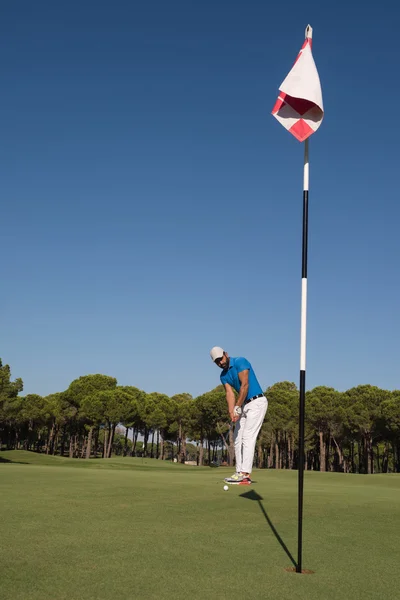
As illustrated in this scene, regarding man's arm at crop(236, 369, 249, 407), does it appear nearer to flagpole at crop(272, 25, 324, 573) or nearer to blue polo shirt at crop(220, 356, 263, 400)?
blue polo shirt at crop(220, 356, 263, 400)

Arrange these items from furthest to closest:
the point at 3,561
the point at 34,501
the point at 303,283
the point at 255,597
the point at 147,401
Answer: the point at 147,401
the point at 34,501
the point at 303,283
the point at 3,561
the point at 255,597

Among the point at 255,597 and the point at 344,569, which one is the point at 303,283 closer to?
the point at 344,569

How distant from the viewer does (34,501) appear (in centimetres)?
742

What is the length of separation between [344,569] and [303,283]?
2768 millimetres

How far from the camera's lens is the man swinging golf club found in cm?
1023

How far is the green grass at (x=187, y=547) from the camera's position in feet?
12.5

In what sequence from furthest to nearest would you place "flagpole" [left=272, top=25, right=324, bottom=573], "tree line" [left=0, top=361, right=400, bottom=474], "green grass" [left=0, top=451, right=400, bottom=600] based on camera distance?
"tree line" [left=0, top=361, right=400, bottom=474]
"flagpole" [left=272, top=25, right=324, bottom=573]
"green grass" [left=0, top=451, right=400, bottom=600]

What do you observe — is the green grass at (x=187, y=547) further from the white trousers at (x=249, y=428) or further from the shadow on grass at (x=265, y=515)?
the white trousers at (x=249, y=428)

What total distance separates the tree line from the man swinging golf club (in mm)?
56065

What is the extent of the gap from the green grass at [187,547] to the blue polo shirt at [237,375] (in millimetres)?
2379

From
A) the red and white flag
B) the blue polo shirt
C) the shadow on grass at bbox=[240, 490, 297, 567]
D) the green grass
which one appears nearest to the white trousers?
the blue polo shirt

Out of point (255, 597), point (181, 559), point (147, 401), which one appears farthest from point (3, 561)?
point (147, 401)

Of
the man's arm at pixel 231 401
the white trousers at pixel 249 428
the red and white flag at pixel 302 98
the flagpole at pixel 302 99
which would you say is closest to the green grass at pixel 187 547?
the man's arm at pixel 231 401

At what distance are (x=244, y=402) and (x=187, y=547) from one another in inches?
219
